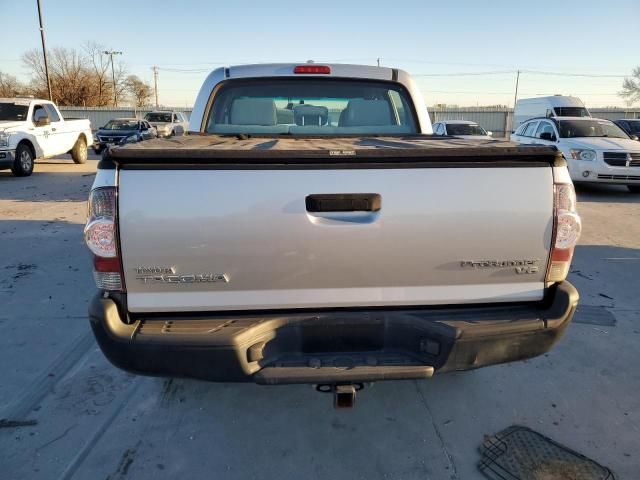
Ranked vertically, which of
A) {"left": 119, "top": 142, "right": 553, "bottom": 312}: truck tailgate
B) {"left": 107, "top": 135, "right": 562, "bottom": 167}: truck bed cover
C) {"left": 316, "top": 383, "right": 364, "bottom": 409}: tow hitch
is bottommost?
{"left": 316, "top": 383, "right": 364, "bottom": 409}: tow hitch

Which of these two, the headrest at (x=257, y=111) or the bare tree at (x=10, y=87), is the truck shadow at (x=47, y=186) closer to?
the headrest at (x=257, y=111)

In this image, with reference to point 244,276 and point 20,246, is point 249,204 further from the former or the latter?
point 20,246

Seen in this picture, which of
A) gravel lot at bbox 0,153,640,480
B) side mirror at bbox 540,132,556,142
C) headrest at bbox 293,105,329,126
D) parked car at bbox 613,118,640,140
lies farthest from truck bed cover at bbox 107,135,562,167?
parked car at bbox 613,118,640,140

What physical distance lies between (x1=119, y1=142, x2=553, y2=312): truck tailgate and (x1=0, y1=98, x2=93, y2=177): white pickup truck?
12685 mm

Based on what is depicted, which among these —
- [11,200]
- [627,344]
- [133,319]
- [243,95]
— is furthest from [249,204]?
[11,200]

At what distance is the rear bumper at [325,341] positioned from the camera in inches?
82.0

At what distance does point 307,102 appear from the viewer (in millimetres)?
4016

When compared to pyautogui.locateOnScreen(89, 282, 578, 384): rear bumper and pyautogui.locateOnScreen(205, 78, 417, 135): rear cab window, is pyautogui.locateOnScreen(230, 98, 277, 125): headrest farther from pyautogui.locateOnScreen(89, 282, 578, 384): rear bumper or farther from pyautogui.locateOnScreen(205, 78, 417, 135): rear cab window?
pyautogui.locateOnScreen(89, 282, 578, 384): rear bumper

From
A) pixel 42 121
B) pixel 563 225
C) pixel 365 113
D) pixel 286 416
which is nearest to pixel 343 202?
pixel 563 225

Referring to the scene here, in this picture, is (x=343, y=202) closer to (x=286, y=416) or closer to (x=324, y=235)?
(x=324, y=235)

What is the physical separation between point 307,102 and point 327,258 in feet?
7.52

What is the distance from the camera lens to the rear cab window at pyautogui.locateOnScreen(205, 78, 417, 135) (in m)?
3.80

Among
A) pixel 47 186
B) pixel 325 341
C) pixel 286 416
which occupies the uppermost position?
pixel 325 341

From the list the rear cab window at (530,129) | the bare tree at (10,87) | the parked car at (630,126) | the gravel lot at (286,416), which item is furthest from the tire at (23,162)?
the bare tree at (10,87)
